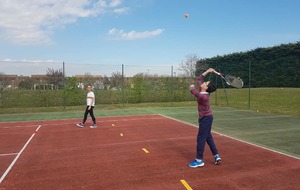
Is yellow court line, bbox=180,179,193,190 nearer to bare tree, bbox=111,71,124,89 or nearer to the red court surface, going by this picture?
the red court surface

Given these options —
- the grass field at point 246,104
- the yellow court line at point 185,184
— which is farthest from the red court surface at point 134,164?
the grass field at point 246,104

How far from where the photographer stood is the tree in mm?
20094

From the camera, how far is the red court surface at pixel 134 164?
537cm

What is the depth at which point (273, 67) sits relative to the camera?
29859mm

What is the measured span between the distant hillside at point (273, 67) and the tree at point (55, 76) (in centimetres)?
1280

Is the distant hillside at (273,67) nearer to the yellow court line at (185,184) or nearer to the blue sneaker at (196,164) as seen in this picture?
the blue sneaker at (196,164)

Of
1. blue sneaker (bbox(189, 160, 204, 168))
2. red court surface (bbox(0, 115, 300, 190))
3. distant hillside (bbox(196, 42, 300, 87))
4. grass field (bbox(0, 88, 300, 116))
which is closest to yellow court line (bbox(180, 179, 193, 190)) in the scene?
red court surface (bbox(0, 115, 300, 190))

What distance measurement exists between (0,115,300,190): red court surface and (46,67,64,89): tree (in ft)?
32.1

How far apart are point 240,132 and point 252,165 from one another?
13.6 feet

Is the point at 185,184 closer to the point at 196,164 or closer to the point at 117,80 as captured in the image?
the point at 196,164

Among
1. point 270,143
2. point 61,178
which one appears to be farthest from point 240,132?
point 61,178

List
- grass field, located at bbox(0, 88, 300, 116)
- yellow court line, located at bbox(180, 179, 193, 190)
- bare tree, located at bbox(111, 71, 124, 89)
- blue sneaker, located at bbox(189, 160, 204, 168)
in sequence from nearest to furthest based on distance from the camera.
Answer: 1. yellow court line, located at bbox(180, 179, 193, 190)
2. blue sneaker, located at bbox(189, 160, 204, 168)
3. grass field, located at bbox(0, 88, 300, 116)
4. bare tree, located at bbox(111, 71, 124, 89)

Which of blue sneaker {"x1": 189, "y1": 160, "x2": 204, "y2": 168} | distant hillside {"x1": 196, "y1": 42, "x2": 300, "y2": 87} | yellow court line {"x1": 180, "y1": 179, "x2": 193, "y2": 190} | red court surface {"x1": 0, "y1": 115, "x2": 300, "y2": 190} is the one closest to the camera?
yellow court line {"x1": 180, "y1": 179, "x2": 193, "y2": 190}

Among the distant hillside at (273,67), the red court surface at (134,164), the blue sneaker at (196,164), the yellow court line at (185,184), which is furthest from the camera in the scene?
the distant hillside at (273,67)
